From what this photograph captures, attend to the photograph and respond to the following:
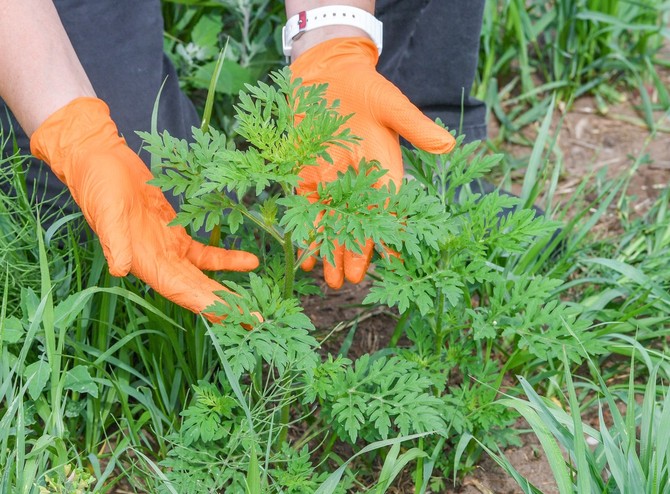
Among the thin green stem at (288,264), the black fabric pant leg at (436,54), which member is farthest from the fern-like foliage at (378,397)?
the black fabric pant leg at (436,54)

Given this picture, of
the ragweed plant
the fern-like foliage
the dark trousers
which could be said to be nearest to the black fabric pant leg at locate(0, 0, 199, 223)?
the dark trousers

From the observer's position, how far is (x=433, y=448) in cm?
165

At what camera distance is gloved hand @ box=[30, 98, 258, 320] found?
5.05 ft

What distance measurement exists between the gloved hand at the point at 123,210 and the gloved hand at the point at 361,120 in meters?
0.21

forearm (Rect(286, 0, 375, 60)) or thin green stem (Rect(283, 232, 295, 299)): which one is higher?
forearm (Rect(286, 0, 375, 60))

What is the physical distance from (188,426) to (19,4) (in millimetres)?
979

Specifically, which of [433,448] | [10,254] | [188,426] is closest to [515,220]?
[433,448]

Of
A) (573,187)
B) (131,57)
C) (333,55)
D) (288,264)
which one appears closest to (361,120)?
(333,55)

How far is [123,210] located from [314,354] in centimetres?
50

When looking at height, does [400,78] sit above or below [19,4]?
below

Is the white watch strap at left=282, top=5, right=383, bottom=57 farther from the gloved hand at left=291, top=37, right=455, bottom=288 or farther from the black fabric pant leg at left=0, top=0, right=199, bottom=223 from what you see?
the black fabric pant leg at left=0, top=0, right=199, bottom=223

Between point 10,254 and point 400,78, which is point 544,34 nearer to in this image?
point 400,78

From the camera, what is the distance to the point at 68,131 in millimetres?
1698

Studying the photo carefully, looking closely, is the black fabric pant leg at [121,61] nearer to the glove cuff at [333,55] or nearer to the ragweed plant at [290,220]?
the glove cuff at [333,55]
